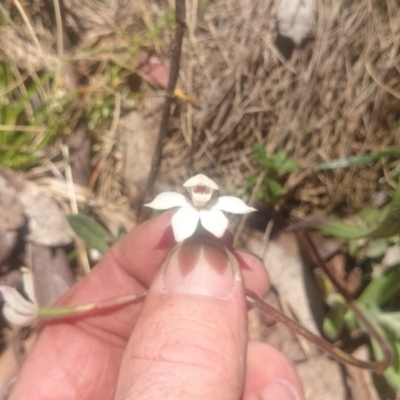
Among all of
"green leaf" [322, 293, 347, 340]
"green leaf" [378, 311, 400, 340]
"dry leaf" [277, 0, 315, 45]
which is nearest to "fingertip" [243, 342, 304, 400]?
"green leaf" [322, 293, 347, 340]

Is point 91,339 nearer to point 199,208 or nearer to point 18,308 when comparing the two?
point 18,308

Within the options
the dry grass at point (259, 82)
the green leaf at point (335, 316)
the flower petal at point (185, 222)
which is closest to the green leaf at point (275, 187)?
the dry grass at point (259, 82)

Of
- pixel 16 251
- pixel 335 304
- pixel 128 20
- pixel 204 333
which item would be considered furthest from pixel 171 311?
pixel 128 20

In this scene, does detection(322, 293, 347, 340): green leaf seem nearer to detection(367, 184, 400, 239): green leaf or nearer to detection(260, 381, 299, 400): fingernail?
detection(260, 381, 299, 400): fingernail

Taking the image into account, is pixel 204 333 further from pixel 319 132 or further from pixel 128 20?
pixel 128 20

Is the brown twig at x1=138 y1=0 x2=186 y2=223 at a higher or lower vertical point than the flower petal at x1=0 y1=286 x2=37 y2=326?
higher

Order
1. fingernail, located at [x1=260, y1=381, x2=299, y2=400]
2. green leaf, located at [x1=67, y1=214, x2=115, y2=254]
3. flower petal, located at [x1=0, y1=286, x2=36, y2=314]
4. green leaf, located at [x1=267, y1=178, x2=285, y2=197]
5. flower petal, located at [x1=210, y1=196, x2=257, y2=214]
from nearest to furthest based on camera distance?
1. flower petal, located at [x1=210, y1=196, x2=257, y2=214]
2. flower petal, located at [x1=0, y1=286, x2=36, y2=314]
3. fingernail, located at [x1=260, y1=381, x2=299, y2=400]
4. green leaf, located at [x1=67, y1=214, x2=115, y2=254]
5. green leaf, located at [x1=267, y1=178, x2=285, y2=197]
